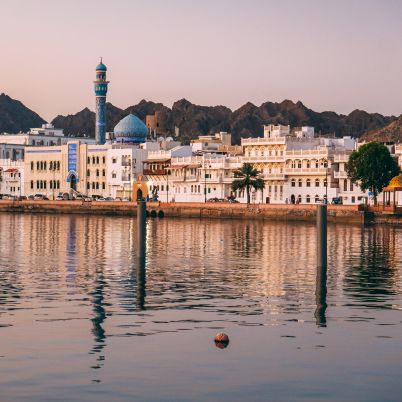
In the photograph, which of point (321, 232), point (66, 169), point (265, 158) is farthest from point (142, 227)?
point (66, 169)

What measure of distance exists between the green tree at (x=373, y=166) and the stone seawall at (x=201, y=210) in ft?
28.2

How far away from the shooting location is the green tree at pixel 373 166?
430 ft

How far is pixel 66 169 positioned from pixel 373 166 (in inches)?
2917

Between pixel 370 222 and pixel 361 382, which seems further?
pixel 370 222

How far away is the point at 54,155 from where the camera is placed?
632 feet

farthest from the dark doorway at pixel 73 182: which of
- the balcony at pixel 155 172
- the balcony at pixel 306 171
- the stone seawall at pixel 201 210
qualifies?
the balcony at pixel 306 171

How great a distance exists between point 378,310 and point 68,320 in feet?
35.3

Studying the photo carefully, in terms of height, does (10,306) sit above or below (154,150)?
below

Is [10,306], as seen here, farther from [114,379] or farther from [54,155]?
[54,155]

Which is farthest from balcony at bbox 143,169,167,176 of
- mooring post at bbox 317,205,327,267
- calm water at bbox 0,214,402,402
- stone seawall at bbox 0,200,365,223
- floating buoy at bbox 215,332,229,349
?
floating buoy at bbox 215,332,229,349

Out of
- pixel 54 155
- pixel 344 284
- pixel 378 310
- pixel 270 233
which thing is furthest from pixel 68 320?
pixel 54 155

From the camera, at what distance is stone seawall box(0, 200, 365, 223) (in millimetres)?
121750

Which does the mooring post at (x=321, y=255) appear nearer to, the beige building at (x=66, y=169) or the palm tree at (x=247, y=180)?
the palm tree at (x=247, y=180)

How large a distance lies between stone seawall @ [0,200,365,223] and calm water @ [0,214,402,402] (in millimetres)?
64915
